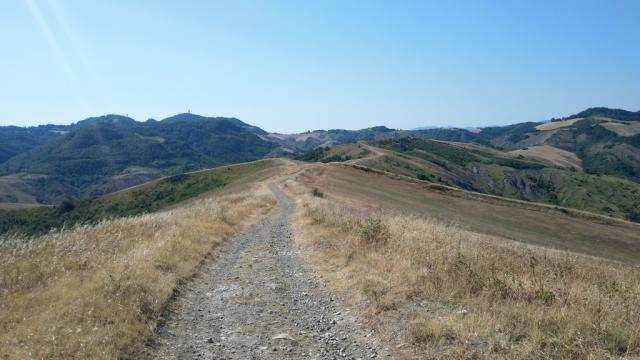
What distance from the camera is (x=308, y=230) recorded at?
21.8 m

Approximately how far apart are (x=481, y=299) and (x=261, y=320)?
14.9ft

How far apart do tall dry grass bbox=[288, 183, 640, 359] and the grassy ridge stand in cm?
12218

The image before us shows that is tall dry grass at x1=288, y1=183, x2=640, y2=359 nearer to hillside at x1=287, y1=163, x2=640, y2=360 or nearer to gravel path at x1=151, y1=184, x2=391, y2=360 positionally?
hillside at x1=287, y1=163, x2=640, y2=360

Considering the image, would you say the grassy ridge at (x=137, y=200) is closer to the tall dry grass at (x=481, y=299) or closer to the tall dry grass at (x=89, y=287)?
the tall dry grass at (x=89, y=287)

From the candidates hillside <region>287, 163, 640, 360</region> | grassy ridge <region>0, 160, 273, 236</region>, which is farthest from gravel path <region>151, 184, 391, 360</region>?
grassy ridge <region>0, 160, 273, 236</region>

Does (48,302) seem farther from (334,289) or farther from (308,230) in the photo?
(308,230)

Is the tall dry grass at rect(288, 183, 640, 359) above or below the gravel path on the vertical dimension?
above

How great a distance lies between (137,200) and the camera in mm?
150625

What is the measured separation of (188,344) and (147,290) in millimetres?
2854

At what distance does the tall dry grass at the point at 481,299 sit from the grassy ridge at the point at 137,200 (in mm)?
122176

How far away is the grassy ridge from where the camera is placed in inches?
5595

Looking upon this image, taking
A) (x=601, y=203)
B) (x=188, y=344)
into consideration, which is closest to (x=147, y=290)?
(x=188, y=344)

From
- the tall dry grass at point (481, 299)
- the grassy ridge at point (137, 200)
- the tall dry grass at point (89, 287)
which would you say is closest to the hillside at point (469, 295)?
the tall dry grass at point (481, 299)

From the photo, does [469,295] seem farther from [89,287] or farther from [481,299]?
[89,287]
